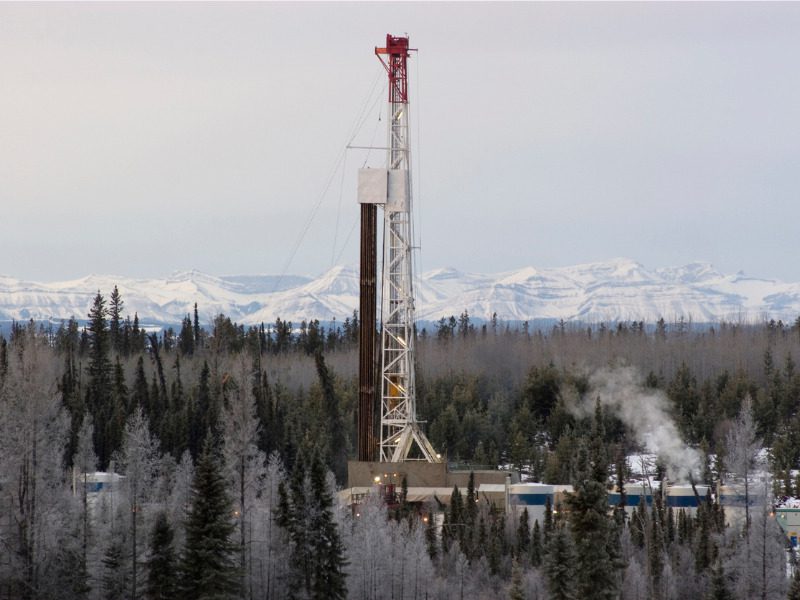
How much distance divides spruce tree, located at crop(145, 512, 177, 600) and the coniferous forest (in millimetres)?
61

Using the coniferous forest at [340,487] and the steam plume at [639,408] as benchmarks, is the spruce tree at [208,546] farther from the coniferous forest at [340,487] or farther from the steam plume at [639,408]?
the steam plume at [639,408]

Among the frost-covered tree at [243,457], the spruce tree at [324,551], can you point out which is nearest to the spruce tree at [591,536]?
the spruce tree at [324,551]

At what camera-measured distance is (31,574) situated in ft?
152

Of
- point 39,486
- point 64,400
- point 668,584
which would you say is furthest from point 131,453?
point 64,400

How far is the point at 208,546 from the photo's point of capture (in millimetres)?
39875

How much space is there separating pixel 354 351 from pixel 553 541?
258 feet

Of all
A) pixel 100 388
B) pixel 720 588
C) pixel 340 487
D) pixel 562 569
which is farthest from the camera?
pixel 100 388

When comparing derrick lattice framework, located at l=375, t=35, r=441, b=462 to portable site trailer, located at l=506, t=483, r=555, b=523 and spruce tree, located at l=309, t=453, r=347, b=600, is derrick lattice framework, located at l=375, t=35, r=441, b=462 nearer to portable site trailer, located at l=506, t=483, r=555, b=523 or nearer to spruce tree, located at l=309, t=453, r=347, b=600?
portable site trailer, located at l=506, t=483, r=555, b=523

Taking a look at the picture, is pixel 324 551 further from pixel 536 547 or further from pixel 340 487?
pixel 340 487

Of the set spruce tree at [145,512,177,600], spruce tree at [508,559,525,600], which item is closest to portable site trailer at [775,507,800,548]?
spruce tree at [508,559,525,600]

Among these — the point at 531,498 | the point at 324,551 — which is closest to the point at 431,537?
the point at 531,498

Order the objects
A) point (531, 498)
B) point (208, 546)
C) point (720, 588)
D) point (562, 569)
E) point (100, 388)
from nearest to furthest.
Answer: point (208, 546) < point (562, 569) < point (720, 588) < point (531, 498) < point (100, 388)

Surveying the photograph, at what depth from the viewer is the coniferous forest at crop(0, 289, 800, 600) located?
4225 centimetres

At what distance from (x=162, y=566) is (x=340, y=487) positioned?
33625 mm
